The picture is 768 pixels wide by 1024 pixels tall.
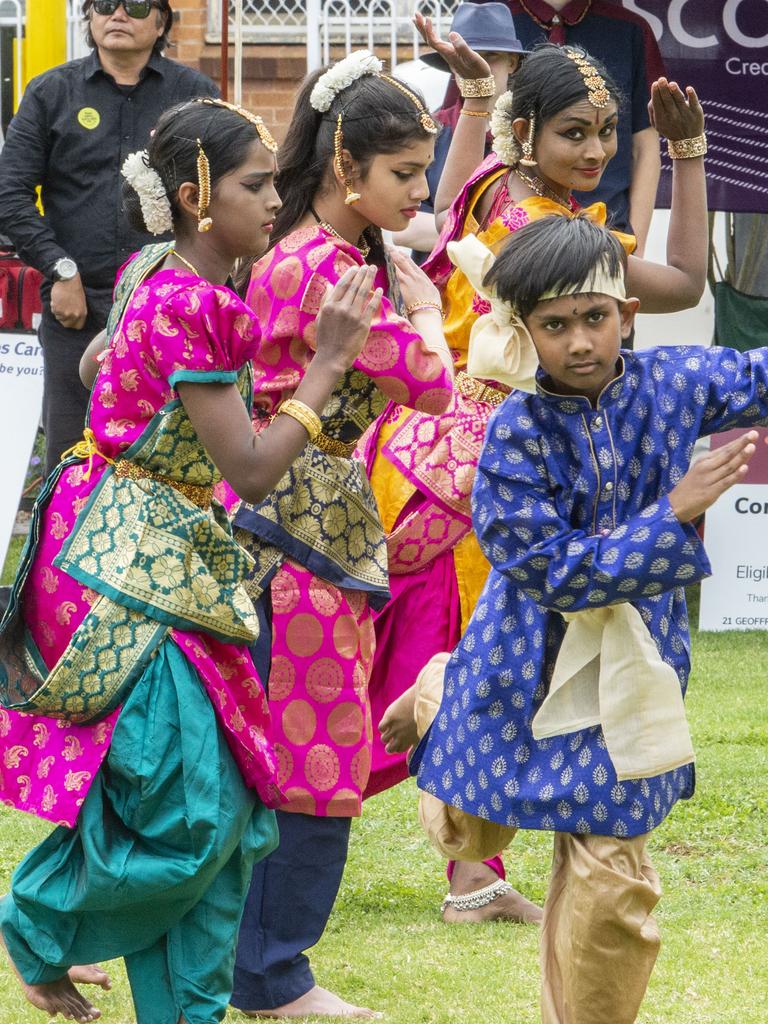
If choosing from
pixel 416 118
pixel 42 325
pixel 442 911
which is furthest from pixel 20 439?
pixel 416 118

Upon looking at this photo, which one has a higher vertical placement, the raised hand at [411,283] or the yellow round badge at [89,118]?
the yellow round badge at [89,118]

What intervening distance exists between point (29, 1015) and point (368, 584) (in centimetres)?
111

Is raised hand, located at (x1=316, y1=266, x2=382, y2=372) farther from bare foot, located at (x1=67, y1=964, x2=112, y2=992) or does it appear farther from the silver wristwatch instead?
the silver wristwatch

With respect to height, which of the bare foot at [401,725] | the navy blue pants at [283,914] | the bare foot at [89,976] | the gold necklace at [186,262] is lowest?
the bare foot at [89,976]

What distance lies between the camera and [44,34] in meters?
7.78

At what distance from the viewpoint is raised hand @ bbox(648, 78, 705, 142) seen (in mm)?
3580

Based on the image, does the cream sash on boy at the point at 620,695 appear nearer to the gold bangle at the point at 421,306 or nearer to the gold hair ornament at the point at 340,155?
the gold bangle at the point at 421,306

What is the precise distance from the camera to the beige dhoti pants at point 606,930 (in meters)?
2.83

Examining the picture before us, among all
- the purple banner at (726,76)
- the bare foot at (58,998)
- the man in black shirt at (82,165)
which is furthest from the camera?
the purple banner at (726,76)

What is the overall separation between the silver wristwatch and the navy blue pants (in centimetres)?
314

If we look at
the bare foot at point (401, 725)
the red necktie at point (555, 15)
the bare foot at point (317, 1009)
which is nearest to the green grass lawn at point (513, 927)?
the bare foot at point (317, 1009)

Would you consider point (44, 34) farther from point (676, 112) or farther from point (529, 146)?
point (676, 112)

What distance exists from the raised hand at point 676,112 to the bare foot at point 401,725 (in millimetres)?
1283

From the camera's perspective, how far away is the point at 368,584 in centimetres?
354
